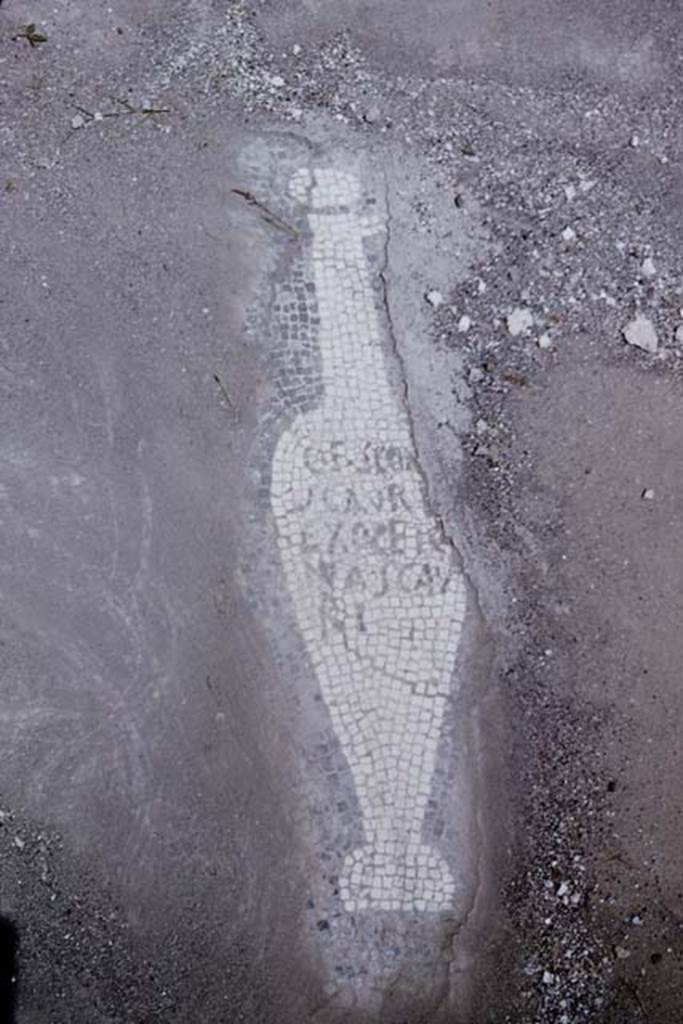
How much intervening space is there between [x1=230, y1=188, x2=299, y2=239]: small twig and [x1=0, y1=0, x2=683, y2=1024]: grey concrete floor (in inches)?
0.5

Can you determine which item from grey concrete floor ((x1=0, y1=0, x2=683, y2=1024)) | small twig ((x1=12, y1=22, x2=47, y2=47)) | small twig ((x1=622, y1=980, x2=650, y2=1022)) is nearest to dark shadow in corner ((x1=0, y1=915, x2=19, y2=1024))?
grey concrete floor ((x1=0, y1=0, x2=683, y2=1024))

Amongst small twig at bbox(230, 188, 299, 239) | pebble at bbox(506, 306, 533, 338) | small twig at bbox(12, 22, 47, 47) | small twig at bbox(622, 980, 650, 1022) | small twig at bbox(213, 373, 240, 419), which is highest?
small twig at bbox(12, 22, 47, 47)

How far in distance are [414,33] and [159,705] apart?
12.5 feet

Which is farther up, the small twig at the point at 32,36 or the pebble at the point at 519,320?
the small twig at the point at 32,36

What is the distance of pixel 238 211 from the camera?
17.3 feet

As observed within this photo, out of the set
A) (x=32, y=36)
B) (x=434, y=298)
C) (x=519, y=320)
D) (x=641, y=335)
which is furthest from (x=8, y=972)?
(x=32, y=36)

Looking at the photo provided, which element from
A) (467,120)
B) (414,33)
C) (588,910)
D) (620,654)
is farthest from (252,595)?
(414,33)

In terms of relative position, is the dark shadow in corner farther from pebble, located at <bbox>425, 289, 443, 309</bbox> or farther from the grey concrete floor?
pebble, located at <bbox>425, 289, 443, 309</bbox>

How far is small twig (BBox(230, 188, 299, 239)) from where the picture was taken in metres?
5.27

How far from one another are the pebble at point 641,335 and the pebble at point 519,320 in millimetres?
509

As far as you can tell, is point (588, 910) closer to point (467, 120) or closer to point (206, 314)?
point (206, 314)

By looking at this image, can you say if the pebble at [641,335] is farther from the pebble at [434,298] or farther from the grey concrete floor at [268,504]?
the pebble at [434,298]

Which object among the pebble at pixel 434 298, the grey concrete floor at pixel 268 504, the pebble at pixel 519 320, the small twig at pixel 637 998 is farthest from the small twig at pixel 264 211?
the small twig at pixel 637 998

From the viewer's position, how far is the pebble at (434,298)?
5.21 meters
